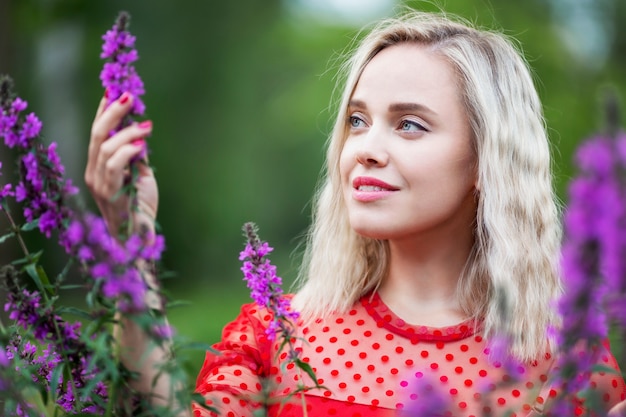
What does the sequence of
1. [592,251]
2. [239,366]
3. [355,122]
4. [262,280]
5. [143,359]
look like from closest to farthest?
[592,251] → [143,359] → [262,280] → [239,366] → [355,122]

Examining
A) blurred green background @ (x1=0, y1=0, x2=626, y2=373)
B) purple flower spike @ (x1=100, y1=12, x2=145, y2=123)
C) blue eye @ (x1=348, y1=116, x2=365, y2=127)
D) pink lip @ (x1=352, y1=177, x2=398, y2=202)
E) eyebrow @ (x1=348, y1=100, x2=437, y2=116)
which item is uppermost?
blurred green background @ (x1=0, y1=0, x2=626, y2=373)

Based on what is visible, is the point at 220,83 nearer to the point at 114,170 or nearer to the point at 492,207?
the point at 492,207

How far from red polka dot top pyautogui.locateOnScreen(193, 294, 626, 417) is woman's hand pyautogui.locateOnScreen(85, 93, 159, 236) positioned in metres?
0.85

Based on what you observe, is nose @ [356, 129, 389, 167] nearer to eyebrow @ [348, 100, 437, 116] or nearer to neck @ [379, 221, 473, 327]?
eyebrow @ [348, 100, 437, 116]

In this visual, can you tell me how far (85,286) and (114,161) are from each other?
0.72 ft

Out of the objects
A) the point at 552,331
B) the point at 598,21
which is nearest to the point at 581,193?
the point at 552,331

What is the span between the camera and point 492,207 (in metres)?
2.67

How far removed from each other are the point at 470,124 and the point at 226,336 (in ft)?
3.04

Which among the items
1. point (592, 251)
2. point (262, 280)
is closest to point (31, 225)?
point (262, 280)

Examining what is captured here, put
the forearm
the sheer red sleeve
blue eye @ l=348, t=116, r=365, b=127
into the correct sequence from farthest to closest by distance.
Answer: blue eye @ l=348, t=116, r=365, b=127 < the sheer red sleeve < the forearm

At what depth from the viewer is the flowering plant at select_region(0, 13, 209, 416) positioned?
150cm

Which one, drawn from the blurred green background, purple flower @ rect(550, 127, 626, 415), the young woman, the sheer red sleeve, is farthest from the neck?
the blurred green background

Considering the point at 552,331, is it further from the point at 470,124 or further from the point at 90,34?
the point at 90,34

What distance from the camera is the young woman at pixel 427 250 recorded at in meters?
2.50
